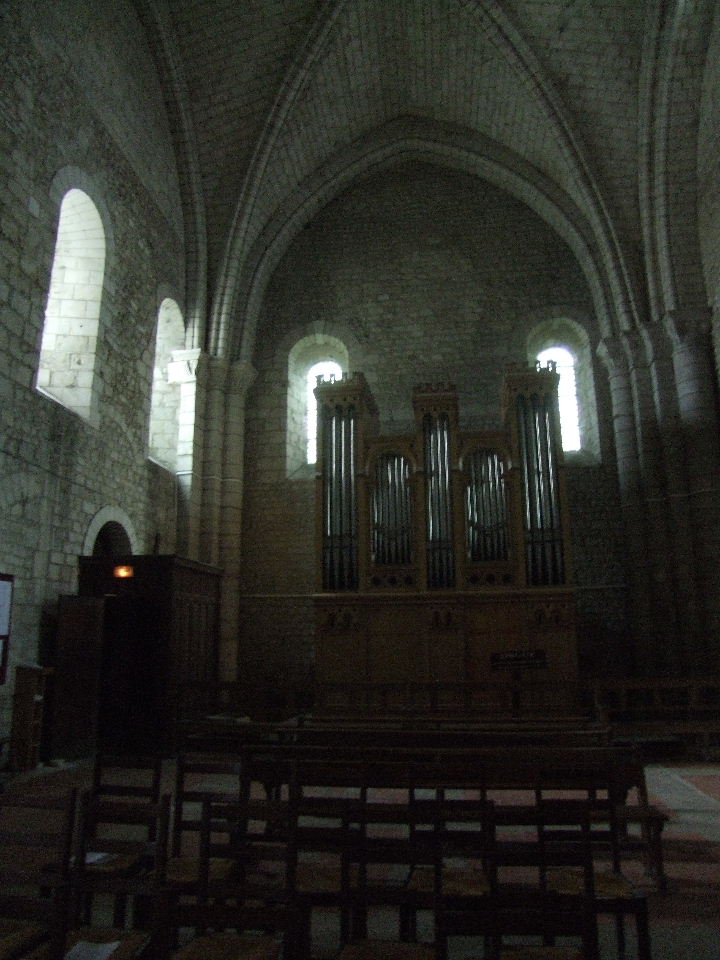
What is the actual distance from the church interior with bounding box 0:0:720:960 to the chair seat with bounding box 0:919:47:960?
3.75m

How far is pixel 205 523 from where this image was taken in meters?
12.6

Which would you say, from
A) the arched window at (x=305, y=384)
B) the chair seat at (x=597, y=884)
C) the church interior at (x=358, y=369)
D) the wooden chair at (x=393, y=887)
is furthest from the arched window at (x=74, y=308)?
the chair seat at (x=597, y=884)

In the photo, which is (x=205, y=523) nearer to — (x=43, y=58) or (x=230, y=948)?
(x=43, y=58)

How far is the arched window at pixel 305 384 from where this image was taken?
1438 centimetres

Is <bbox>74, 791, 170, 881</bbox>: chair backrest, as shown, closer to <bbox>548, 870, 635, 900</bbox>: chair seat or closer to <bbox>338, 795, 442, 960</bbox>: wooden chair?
<bbox>338, 795, 442, 960</bbox>: wooden chair

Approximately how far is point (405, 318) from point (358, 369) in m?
1.41

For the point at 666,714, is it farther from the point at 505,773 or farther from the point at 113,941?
the point at 113,941

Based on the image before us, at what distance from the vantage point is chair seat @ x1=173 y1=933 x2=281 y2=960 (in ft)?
8.63

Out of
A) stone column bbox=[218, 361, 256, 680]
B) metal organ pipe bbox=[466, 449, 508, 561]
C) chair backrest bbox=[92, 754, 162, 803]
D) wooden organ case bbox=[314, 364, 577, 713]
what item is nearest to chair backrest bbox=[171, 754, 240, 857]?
chair backrest bbox=[92, 754, 162, 803]

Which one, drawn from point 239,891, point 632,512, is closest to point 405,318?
point 632,512

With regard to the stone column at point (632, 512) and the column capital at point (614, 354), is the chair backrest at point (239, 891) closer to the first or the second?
the stone column at point (632, 512)

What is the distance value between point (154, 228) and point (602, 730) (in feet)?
33.4

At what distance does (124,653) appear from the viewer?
9469 mm

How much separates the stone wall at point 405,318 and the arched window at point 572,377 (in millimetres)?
197
